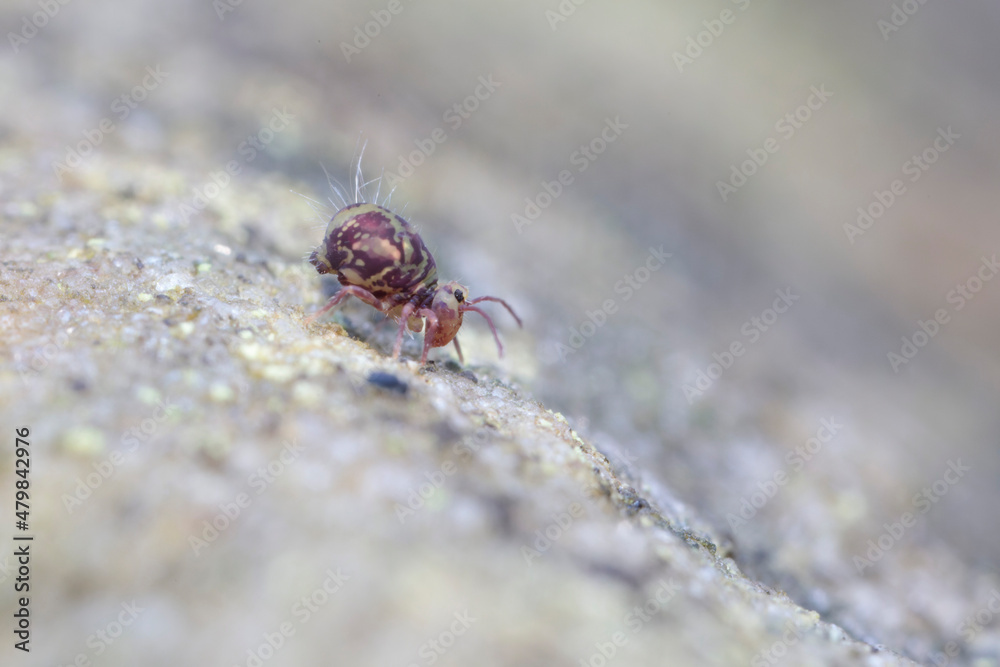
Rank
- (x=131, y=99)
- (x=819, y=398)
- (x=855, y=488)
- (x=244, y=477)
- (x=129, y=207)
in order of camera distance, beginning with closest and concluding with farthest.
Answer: (x=244, y=477), (x=129, y=207), (x=855, y=488), (x=131, y=99), (x=819, y=398)

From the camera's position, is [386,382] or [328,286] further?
[328,286]

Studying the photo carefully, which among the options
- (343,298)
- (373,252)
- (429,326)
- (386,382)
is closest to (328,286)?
(343,298)

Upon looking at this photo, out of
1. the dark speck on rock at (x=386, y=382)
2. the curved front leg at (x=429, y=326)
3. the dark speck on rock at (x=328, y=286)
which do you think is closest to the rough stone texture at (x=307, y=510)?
the dark speck on rock at (x=386, y=382)

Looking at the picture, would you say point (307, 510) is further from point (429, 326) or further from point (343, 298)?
point (343, 298)

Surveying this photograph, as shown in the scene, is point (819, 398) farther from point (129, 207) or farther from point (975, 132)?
point (975, 132)

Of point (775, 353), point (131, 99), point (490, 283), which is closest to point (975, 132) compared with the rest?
point (775, 353)

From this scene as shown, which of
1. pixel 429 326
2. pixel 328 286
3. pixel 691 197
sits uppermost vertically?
pixel 691 197
